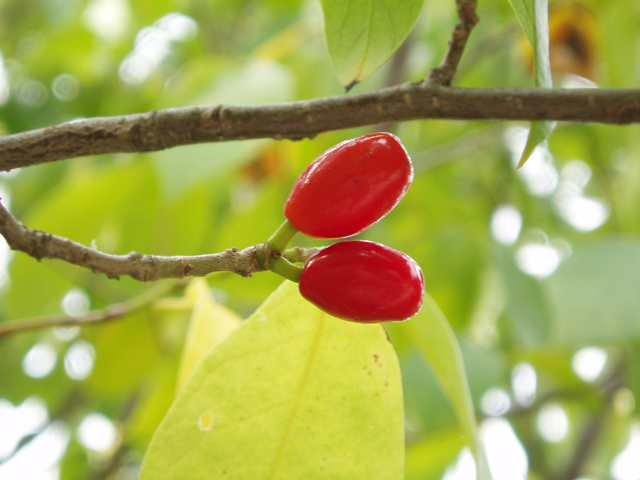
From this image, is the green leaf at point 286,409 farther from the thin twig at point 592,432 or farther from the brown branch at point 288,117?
the thin twig at point 592,432

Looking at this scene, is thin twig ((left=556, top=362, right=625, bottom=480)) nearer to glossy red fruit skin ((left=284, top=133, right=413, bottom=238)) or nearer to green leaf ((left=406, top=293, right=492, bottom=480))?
green leaf ((left=406, top=293, right=492, bottom=480))

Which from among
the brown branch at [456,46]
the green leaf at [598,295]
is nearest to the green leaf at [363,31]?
the brown branch at [456,46]

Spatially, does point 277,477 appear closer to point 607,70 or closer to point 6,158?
point 6,158

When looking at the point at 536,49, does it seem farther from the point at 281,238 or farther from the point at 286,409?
the point at 286,409

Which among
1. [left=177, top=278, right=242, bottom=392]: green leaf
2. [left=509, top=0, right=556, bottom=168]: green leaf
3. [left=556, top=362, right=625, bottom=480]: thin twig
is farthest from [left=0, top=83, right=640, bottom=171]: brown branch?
[left=556, top=362, right=625, bottom=480]: thin twig

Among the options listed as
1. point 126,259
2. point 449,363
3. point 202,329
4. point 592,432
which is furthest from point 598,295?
point 126,259

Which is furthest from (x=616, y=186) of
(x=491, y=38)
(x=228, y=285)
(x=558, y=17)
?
(x=228, y=285)
